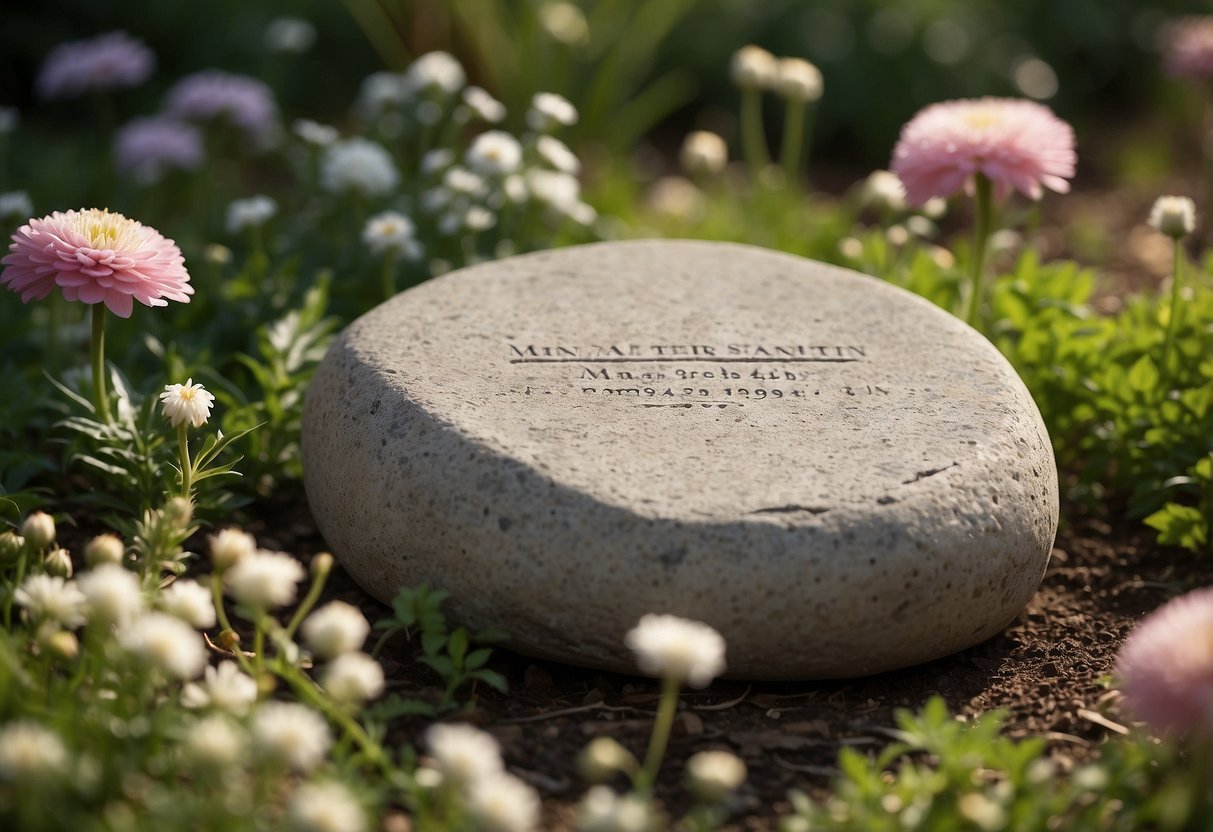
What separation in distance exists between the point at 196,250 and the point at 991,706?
233cm

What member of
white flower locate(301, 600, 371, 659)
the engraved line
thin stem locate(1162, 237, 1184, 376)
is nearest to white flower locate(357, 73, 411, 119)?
the engraved line

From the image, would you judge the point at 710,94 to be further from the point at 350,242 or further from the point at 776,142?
the point at 350,242

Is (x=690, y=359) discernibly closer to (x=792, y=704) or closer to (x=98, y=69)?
(x=792, y=704)

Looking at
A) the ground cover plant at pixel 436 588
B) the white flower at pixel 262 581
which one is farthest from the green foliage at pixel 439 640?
the white flower at pixel 262 581

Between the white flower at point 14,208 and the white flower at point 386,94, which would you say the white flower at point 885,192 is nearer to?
the white flower at point 386,94

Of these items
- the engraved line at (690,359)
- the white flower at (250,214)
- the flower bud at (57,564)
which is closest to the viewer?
the flower bud at (57,564)

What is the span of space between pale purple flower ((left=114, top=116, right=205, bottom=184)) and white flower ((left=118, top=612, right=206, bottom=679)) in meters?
2.45

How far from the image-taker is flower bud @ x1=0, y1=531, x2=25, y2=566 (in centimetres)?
204

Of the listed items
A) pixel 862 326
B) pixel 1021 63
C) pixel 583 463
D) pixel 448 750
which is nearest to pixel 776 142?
pixel 1021 63

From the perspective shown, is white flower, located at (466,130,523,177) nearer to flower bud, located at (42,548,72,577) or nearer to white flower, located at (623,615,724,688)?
flower bud, located at (42,548,72,577)

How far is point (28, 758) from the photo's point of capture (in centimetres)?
148

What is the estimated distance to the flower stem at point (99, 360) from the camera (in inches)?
89.7

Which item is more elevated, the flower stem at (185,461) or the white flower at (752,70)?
the white flower at (752,70)

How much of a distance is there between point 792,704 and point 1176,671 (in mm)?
736
